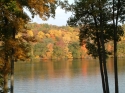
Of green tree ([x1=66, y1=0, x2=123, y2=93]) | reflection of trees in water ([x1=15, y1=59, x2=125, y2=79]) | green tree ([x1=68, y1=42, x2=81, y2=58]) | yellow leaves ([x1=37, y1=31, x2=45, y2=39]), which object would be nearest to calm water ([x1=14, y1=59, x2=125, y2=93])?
reflection of trees in water ([x1=15, y1=59, x2=125, y2=79])

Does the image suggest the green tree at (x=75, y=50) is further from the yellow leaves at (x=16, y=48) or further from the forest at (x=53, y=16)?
the yellow leaves at (x=16, y=48)

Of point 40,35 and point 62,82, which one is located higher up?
point 40,35

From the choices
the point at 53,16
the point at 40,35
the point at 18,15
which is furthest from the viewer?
the point at 40,35

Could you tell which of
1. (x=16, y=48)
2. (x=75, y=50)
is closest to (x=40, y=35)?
(x=75, y=50)

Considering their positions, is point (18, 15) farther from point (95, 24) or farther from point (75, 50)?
point (75, 50)

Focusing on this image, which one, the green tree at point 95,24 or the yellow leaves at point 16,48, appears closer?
the yellow leaves at point 16,48

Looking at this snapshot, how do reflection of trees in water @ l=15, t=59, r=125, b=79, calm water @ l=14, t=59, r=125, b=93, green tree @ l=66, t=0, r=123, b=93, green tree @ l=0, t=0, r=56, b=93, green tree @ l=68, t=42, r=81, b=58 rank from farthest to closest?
green tree @ l=68, t=42, r=81, b=58
reflection of trees in water @ l=15, t=59, r=125, b=79
calm water @ l=14, t=59, r=125, b=93
green tree @ l=66, t=0, r=123, b=93
green tree @ l=0, t=0, r=56, b=93

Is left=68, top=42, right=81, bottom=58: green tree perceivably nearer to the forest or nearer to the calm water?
the calm water

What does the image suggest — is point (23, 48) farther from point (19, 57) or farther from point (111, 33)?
point (111, 33)

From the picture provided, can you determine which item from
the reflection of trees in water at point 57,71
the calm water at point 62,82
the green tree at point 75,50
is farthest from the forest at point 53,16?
the green tree at point 75,50

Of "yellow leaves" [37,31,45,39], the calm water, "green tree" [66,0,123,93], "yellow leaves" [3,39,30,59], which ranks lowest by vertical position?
the calm water

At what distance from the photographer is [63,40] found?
151 meters

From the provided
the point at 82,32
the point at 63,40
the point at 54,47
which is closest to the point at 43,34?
the point at 63,40

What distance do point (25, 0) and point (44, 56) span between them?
122 metres
